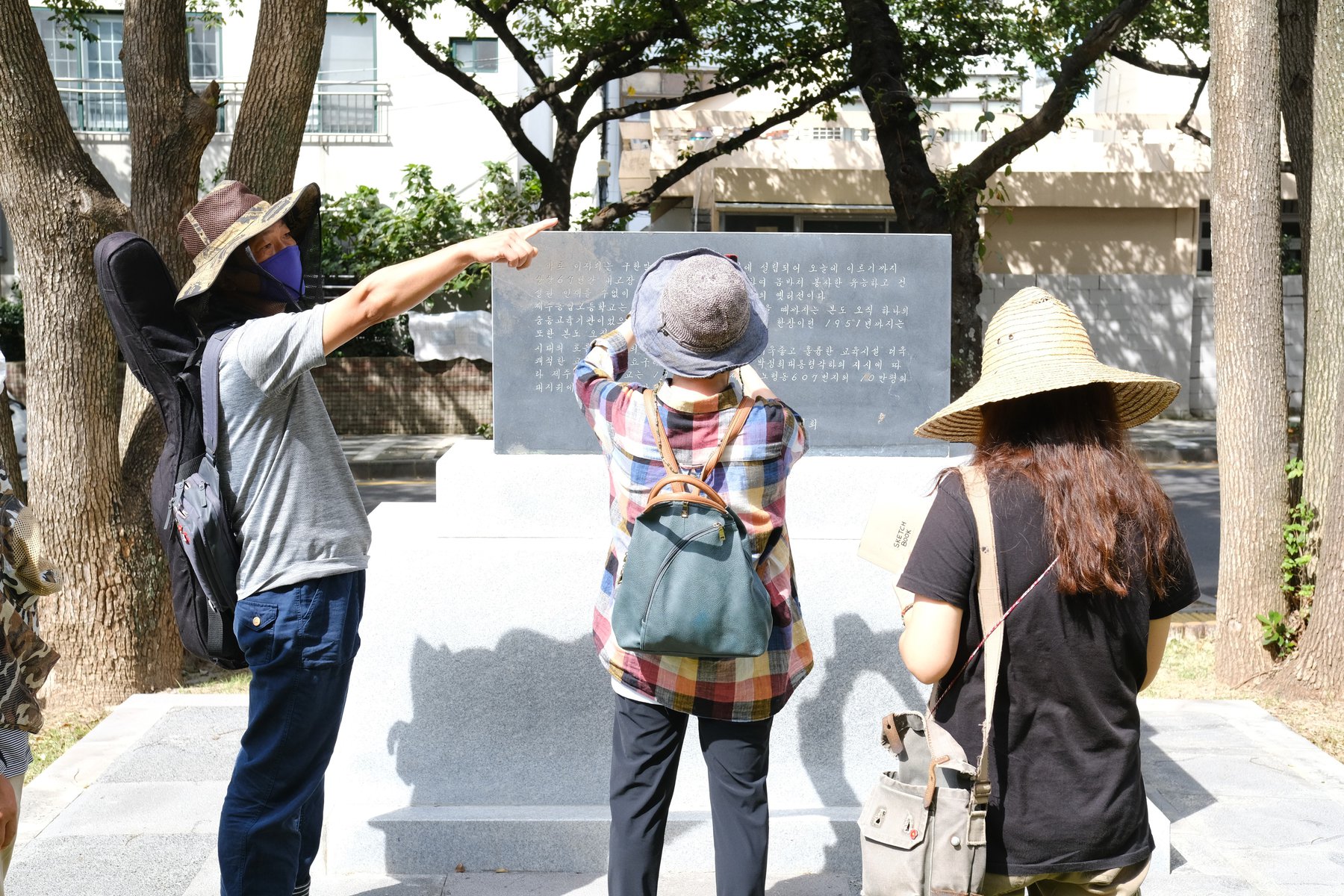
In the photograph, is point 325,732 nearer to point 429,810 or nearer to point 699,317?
point 429,810

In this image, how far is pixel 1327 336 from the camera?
5.47 metres

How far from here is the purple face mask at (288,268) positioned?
2.85m

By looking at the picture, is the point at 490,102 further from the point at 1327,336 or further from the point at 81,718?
the point at 1327,336

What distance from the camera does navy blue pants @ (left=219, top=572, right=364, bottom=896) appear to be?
2.75m

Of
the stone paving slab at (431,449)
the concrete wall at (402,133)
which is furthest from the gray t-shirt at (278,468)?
the concrete wall at (402,133)

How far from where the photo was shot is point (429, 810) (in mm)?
3664

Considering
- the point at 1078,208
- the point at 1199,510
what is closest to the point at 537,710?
the point at 1199,510

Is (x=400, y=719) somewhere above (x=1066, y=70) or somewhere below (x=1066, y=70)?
below

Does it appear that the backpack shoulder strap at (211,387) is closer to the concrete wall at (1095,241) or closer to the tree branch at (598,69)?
the tree branch at (598,69)

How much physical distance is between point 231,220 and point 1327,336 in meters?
4.68

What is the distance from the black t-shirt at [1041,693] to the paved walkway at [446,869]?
156 cm

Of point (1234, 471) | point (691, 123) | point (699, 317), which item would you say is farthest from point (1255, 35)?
point (691, 123)

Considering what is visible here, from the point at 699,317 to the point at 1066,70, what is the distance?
778 cm

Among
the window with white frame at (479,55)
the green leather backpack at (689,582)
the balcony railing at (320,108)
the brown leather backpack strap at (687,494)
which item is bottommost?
the green leather backpack at (689,582)
